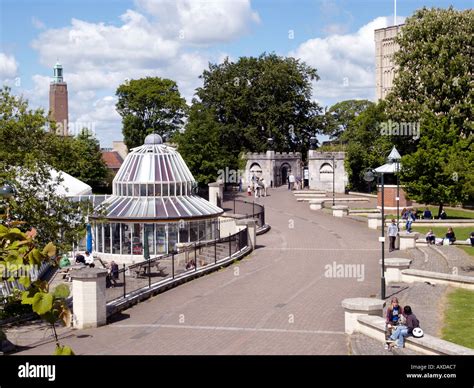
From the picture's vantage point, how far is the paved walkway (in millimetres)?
16828

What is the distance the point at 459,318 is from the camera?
18406mm

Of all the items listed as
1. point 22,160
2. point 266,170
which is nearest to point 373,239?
point 22,160

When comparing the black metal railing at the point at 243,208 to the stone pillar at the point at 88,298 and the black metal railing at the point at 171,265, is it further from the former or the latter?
the stone pillar at the point at 88,298

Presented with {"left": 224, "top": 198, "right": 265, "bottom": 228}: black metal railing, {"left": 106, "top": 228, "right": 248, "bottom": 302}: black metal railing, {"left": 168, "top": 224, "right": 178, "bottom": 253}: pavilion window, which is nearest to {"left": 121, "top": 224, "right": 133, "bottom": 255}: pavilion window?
{"left": 168, "top": 224, "right": 178, "bottom": 253}: pavilion window

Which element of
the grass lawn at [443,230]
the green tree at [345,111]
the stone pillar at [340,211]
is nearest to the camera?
the grass lawn at [443,230]

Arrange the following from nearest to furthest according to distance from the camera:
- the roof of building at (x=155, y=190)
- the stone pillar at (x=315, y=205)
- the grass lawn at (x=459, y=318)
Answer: the grass lawn at (x=459, y=318) < the roof of building at (x=155, y=190) < the stone pillar at (x=315, y=205)

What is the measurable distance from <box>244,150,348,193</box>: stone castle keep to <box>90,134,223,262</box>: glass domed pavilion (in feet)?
103

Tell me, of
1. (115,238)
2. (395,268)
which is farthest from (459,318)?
(115,238)

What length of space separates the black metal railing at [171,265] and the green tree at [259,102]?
1800 inches

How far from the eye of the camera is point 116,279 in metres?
23.7

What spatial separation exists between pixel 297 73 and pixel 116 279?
60.2 metres

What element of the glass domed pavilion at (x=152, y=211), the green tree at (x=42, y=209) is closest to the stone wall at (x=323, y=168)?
the glass domed pavilion at (x=152, y=211)

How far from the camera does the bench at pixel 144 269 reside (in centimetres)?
2353

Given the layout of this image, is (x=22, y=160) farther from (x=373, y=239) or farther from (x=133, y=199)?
(x=373, y=239)
